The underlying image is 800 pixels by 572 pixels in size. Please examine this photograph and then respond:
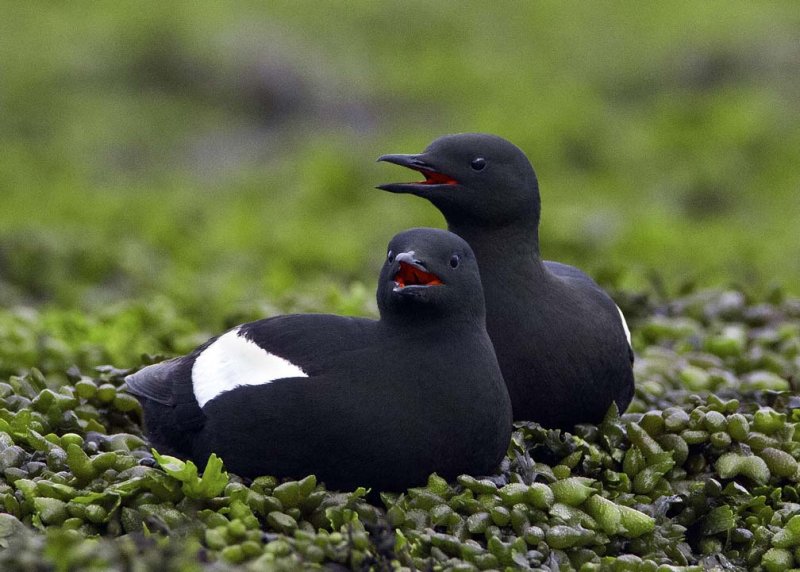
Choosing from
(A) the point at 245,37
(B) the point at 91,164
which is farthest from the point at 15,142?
(A) the point at 245,37

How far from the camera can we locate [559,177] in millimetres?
15797

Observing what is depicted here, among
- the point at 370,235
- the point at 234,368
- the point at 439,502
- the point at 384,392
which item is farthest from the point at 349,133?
the point at 439,502

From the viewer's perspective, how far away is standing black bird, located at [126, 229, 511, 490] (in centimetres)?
533

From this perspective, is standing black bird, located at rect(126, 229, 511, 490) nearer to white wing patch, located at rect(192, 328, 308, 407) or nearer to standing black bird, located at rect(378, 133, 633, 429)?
white wing patch, located at rect(192, 328, 308, 407)

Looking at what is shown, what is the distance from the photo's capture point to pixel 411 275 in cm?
557

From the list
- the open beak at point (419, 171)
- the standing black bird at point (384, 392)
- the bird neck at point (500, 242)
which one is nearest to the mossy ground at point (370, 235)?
the standing black bird at point (384, 392)

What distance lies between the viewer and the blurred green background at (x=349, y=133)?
40.2 feet

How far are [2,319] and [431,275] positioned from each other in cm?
404

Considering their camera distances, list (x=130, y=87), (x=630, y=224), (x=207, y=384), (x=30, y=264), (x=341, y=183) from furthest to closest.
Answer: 1. (x=130, y=87)
2. (x=341, y=183)
3. (x=630, y=224)
4. (x=30, y=264)
5. (x=207, y=384)

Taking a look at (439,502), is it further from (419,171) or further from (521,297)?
(419,171)

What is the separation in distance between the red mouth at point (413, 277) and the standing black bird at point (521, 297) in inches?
19.4

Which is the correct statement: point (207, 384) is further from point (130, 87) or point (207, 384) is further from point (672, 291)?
point (130, 87)

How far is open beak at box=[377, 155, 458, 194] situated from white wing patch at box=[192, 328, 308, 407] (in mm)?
927

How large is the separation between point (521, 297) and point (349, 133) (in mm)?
12187
